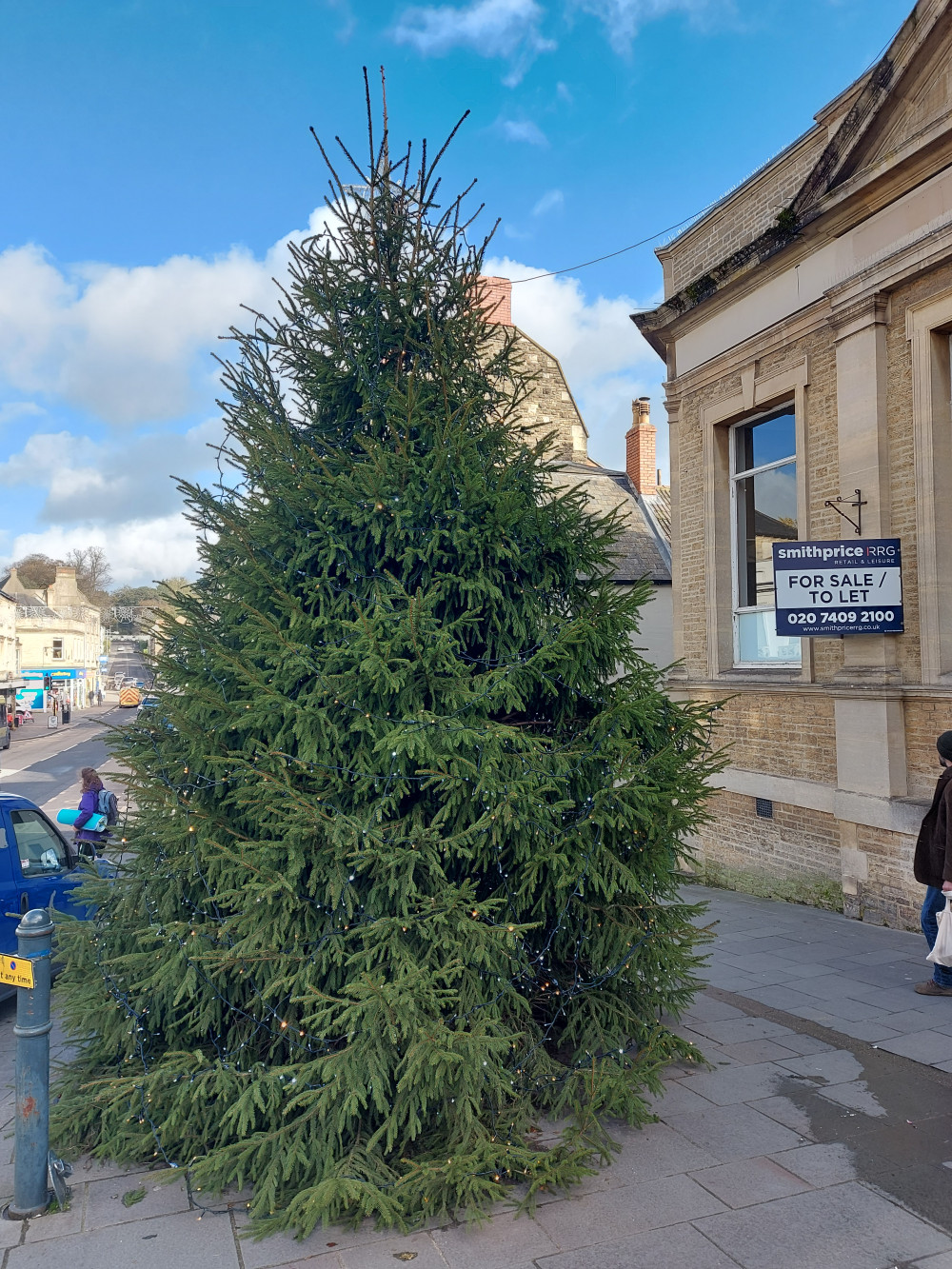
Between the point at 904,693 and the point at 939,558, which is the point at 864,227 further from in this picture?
the point at 904,693

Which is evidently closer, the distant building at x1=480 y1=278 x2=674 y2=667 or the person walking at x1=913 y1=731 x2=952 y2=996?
the person walking at x1=913 y1=731 x2=952 y2=996

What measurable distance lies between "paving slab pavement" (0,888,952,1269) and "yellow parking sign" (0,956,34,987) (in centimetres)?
92

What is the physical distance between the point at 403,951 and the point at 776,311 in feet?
28.3

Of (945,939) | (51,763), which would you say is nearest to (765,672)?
(945,939)

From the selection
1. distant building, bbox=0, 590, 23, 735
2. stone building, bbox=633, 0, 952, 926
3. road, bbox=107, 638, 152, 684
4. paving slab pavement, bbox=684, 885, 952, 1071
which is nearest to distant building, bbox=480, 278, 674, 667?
stone building, bbox=633, 0, 952, 926

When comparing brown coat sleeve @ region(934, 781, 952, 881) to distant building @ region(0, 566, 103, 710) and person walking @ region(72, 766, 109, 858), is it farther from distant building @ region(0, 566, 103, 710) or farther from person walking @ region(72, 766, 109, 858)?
distant building @ region(0, 566, 103, 710)

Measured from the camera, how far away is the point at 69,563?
3568 inches

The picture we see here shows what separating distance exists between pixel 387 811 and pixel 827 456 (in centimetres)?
689

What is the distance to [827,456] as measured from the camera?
8891 millimetres

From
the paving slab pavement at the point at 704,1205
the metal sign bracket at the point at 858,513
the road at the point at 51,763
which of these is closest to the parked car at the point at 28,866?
the paving slab pavement at the point at 704,1205

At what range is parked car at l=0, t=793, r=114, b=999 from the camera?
21.1ft

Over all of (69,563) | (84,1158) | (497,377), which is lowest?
(84,1158)

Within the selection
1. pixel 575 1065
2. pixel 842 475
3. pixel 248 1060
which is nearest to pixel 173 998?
pixel 248 1060

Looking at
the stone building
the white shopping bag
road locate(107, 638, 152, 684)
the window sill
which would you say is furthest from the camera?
the window sill
